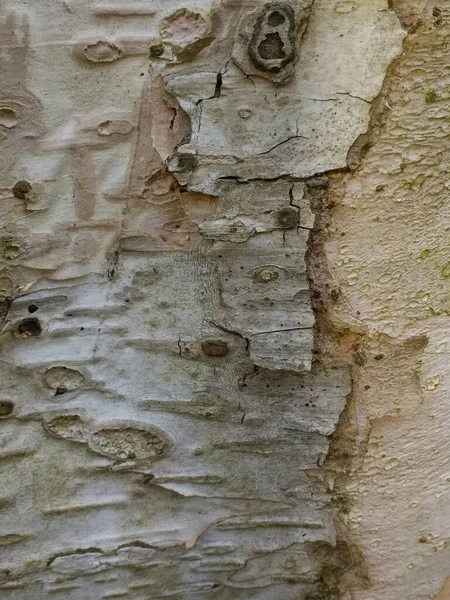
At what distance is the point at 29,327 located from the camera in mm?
872

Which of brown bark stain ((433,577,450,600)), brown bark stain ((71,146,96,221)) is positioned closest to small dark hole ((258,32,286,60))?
brown bark stain ((71,146,96,221))

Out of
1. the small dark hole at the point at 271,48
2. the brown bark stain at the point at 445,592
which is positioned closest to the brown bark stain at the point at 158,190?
the small dark hole at the point at 271,48

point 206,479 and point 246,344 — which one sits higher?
point 246,344

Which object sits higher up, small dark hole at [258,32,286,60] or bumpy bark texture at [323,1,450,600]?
small dark hole at [258,32,286,60]

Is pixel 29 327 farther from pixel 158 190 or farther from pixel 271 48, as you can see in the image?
pixel 271 48

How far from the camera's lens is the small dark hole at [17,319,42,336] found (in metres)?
0.87

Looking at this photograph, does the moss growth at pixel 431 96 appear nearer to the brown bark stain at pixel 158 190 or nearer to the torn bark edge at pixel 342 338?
the torn bark edge at pixel 342 338

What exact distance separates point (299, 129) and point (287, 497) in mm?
573

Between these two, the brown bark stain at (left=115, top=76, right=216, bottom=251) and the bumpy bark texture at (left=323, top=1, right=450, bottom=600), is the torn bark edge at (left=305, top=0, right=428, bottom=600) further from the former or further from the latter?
the brown bark stain at (left=115, top=76, right=216, bottom=251)

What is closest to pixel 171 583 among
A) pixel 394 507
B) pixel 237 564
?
pixel 237 564

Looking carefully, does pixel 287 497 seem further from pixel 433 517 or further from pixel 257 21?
pixel 257 21

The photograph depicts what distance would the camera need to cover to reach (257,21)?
2.45ft

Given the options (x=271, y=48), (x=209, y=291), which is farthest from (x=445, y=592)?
(x=271, y=48)

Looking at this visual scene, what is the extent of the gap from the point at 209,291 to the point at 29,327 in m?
0.28
